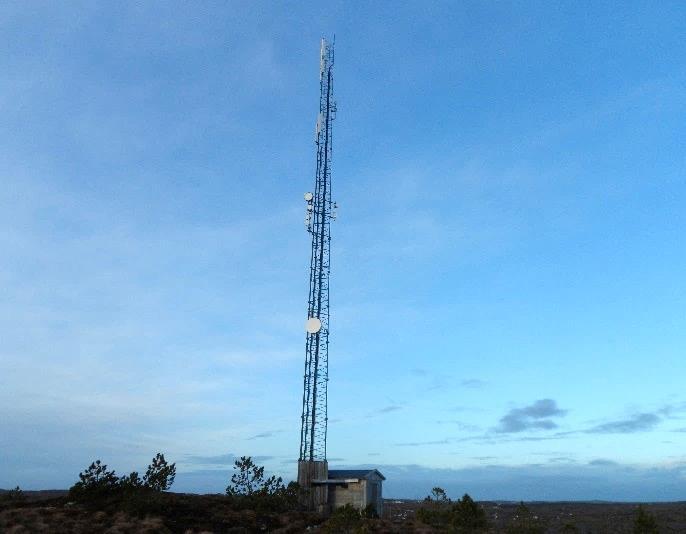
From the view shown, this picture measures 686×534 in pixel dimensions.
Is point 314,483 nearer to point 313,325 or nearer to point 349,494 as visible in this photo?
point 349,494

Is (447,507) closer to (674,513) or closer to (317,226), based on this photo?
(317,226)

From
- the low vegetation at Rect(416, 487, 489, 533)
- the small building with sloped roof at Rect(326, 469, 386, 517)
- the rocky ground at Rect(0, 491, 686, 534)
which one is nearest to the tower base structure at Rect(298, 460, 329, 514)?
the small building with sloped roof at Rect(326, 469, 386, 517)

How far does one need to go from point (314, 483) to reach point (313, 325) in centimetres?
1028

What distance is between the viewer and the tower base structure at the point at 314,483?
40781 mm

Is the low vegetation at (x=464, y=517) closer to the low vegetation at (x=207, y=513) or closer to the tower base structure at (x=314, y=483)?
the low vegetation at (x=207, y=513)

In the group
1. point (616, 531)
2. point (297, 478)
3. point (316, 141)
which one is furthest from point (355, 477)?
point (616, 531)

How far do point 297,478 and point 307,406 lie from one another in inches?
181

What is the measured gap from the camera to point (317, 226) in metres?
46.8

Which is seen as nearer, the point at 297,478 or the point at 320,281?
the point at 297,478

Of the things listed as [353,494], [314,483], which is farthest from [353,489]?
[314,483]

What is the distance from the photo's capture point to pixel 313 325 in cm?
4400

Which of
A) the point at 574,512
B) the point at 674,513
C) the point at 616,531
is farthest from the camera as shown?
the point at 574,512

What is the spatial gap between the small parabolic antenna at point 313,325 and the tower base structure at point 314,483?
28.0ft

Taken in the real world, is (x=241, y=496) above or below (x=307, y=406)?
below
